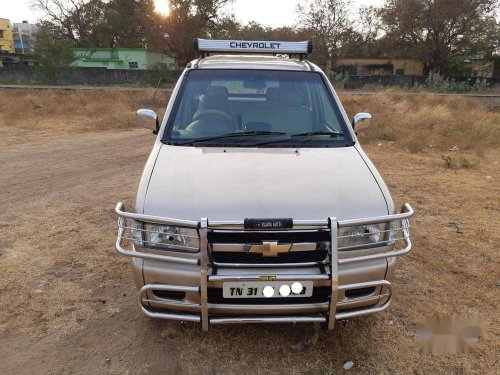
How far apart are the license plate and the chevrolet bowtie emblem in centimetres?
17

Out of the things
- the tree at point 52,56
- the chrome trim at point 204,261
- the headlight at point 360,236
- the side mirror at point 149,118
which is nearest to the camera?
the chrome trim at point 204,261

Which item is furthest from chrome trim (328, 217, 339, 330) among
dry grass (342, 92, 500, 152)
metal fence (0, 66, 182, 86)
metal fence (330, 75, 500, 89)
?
metal fence (330, 75, 500, 89)

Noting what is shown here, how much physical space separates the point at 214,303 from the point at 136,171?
5.51 metres

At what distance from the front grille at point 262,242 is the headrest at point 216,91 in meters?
1.89

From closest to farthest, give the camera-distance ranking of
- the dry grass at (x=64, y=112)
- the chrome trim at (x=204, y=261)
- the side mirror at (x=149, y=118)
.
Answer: the chrome trim at (x=204, y=261)
the side mirror at (x=149, y=118)
the dry grass at (x=64, y=112)

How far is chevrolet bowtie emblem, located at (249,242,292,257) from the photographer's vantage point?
2.32 metres

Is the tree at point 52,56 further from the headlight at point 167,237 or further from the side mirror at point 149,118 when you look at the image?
the headlight at point 167,237

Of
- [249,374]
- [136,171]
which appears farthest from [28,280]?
[136,171]

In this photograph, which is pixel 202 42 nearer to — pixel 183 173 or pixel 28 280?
pixel 183 173

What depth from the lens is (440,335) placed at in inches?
112

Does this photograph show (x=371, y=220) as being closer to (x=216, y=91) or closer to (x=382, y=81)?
(x=216, y=91)

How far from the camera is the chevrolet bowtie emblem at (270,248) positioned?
2316mm

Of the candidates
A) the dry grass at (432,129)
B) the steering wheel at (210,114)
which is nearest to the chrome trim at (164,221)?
the steering wheel at (210,114)

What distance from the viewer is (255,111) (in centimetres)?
368
